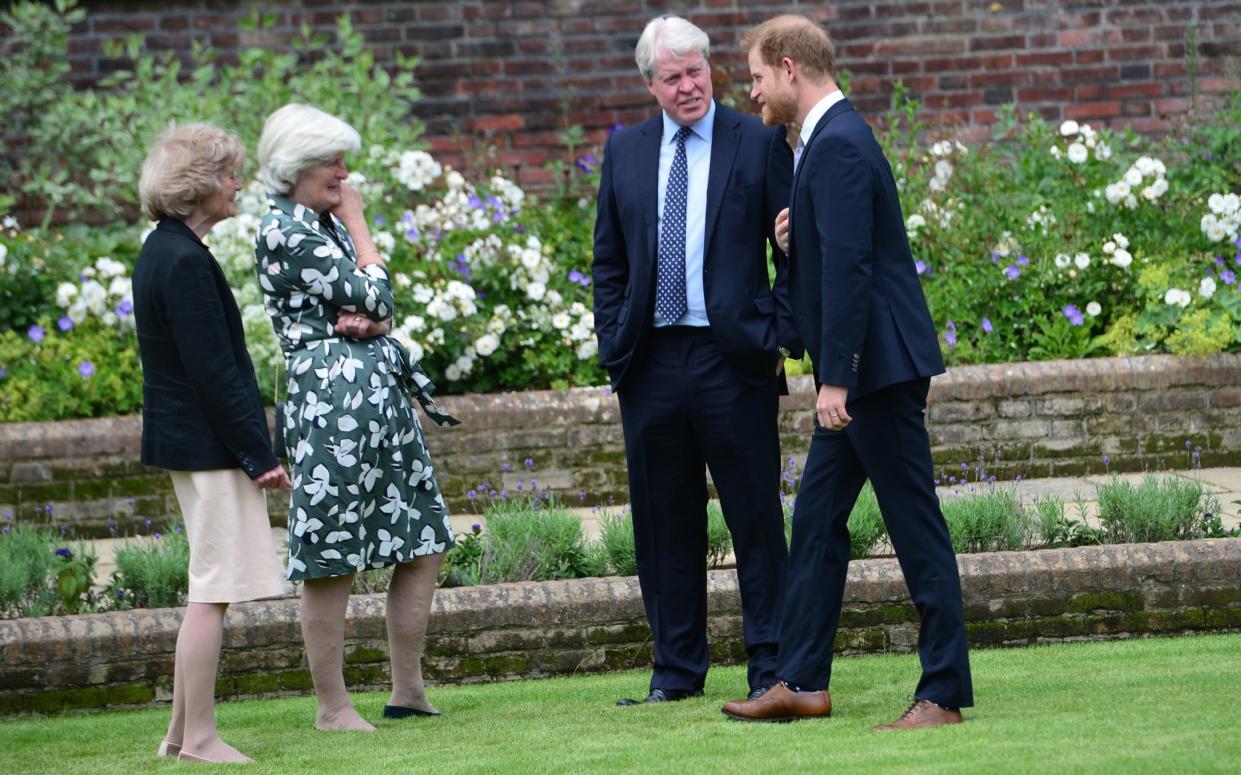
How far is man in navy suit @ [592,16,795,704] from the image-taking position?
4.75 meters

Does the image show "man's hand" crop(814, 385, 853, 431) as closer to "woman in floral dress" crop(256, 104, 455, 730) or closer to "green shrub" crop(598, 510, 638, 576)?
"woman in floral dress" crop(256, 104, 455, 730)

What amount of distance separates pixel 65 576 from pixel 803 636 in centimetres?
263

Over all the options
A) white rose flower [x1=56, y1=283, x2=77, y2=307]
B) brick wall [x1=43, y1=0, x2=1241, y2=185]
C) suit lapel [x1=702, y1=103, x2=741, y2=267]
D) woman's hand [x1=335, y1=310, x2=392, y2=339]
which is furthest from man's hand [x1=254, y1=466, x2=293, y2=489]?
brick wall [x1=43, y1=0, x2=1241, y2=185]

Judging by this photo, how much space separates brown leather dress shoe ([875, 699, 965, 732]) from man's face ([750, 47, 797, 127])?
1514 millimetres

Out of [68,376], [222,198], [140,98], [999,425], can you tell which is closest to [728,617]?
[222,198]

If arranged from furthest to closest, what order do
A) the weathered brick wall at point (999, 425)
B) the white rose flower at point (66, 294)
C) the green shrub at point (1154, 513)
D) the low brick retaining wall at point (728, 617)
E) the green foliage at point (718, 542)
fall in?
the white rose flower at point (66, 294), the weathered brick wall at point (999, 425), the green foliage at point (718, 542), the green shrub at point (1154, 513), the low brick retaining wall at point (728, 617)

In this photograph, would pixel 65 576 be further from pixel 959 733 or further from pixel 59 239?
pixel 59 239

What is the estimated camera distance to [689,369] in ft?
15.7

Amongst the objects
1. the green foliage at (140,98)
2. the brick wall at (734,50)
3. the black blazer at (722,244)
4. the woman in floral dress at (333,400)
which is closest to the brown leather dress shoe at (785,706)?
the black blazer at (722,244)

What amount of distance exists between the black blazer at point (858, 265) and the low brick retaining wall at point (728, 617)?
1.47 m

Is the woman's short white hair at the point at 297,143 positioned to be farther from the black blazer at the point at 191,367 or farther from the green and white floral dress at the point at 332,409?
the black blazer at the point at 191,367

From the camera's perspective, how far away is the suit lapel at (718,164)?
4766 millimetres

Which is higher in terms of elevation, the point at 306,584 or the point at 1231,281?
the point at 1231,281

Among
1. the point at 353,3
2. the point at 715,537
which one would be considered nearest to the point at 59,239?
the point at 353,3
